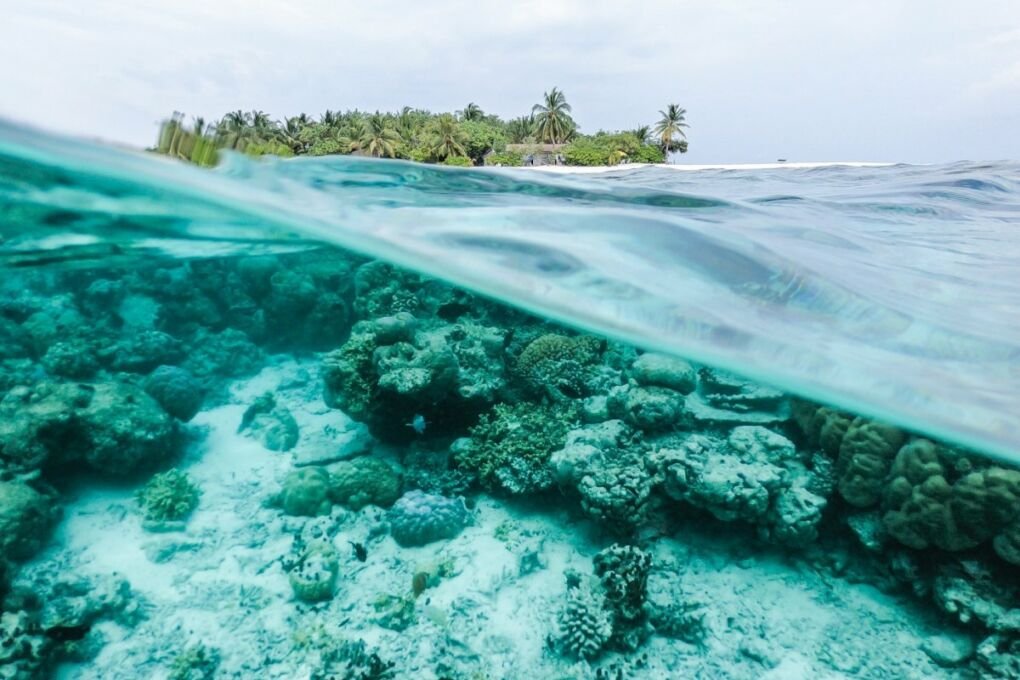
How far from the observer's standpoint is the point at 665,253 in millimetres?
5336

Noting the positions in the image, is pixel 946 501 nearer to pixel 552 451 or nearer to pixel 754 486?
pixel 754 486

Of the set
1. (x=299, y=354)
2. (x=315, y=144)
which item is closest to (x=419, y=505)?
(x=299, y=354)

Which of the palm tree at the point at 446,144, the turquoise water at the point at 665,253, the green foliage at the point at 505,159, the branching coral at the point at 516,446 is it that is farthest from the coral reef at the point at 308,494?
the green foliage at the point at 505,159

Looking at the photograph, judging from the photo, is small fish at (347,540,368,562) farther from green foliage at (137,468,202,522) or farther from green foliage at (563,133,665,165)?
green foliage at (563,133,665,165)

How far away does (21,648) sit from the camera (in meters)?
6.26

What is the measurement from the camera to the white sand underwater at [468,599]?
253 inches

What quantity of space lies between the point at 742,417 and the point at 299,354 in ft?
38.5

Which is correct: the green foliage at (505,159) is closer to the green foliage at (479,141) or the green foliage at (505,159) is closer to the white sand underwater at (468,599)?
the green foliage at (479,141)

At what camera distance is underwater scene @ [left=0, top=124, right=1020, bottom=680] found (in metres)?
5.14

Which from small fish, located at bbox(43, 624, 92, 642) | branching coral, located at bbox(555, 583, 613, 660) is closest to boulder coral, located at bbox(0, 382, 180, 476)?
small fish, located at bbox(43, 624, 92, 642)

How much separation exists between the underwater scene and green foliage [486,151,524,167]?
29656 millimetres

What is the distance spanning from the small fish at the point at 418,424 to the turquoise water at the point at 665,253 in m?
4.01

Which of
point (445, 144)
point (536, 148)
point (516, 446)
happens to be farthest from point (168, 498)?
point (536, 148)

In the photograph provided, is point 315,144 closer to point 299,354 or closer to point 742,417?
point 299,354
